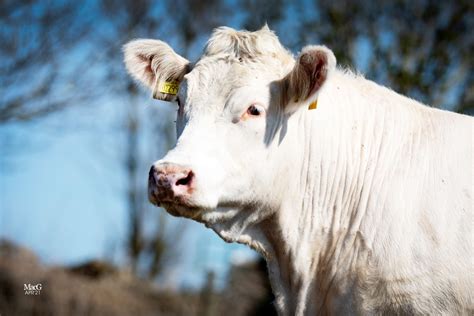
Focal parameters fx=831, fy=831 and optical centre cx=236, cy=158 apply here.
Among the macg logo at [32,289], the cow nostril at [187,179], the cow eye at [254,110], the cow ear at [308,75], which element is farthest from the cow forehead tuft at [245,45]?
the macg logo at [32,289]

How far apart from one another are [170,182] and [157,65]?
5.74 ft

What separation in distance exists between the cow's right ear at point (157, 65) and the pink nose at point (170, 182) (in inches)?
60.2

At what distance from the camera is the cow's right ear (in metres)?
6.52

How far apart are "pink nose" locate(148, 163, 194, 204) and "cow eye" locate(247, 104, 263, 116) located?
2.39 feet

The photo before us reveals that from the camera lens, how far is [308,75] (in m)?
5.66

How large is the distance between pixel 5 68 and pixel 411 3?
582 centimetres

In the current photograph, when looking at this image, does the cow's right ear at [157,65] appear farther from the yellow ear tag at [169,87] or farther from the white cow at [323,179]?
the white cow at [323,179]

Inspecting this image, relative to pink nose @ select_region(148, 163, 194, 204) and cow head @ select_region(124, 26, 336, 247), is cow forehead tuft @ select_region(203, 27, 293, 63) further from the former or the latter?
pink nose @ select_region(148, 163, 194, 204)

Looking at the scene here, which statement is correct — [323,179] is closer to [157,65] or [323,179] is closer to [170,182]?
[170,182]

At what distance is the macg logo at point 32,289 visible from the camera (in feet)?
45.3

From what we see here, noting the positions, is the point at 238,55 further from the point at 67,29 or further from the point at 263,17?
the point at 67,29

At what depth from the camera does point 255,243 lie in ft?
19.3

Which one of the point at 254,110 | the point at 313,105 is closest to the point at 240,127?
the point at 254,110

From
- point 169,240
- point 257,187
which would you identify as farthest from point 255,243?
point 169,240
